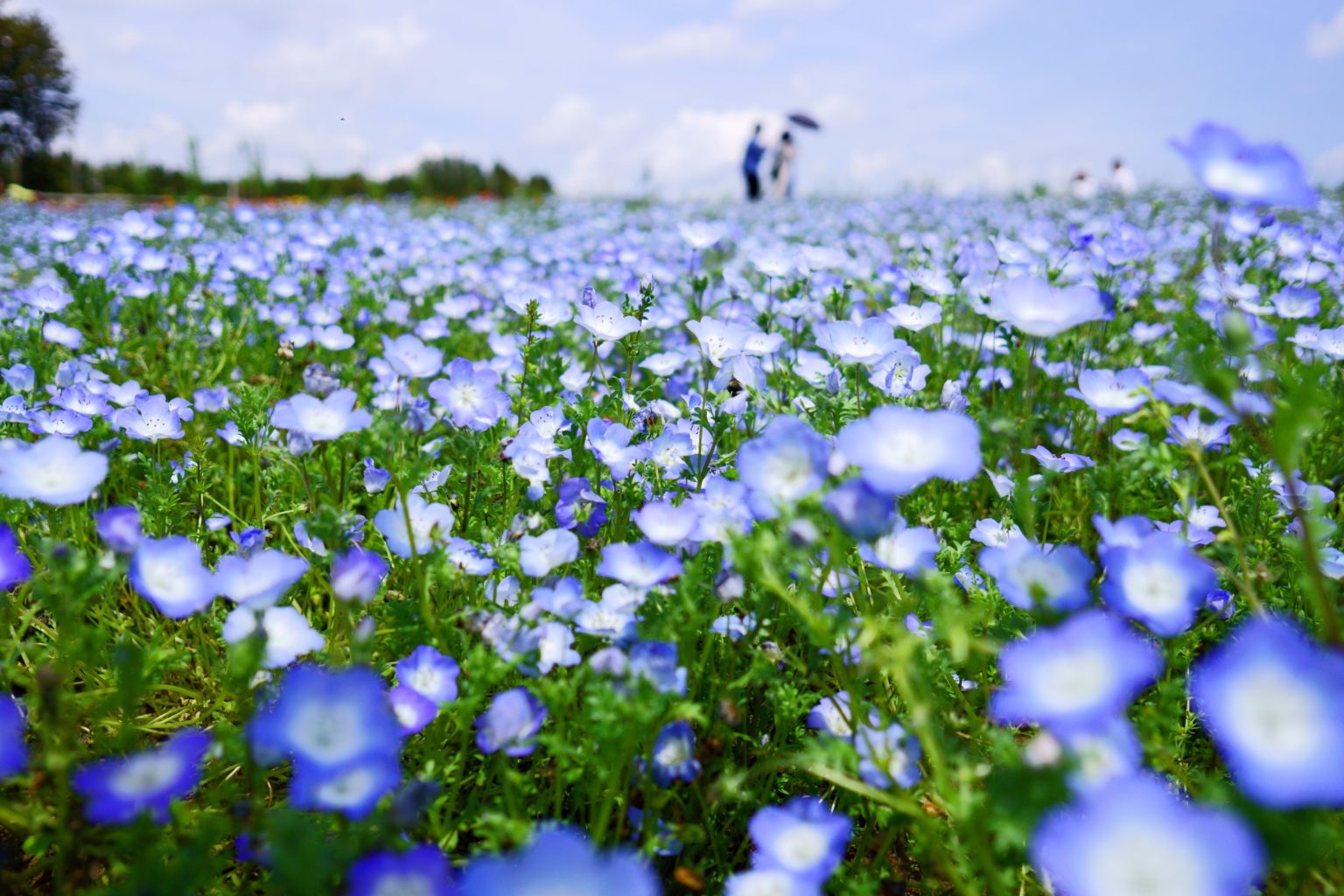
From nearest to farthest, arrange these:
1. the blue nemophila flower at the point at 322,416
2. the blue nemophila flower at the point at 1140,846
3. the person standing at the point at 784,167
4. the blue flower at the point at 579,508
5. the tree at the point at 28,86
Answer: the blue nemophila flower at the point at 1140,846, the blue nemophila flower at the point at 322,416, the blue flower at the point at 579,508, the person standing at the point at 784,167, the tree at the point at 28,86

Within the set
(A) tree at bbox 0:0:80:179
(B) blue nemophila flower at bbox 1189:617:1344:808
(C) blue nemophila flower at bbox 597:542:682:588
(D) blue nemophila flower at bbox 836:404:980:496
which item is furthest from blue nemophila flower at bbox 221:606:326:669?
(A) tree at bbox 0:0:80:179

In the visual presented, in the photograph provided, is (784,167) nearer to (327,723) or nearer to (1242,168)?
(1242,168)

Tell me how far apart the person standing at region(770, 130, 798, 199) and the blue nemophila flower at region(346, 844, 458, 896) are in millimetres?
17652

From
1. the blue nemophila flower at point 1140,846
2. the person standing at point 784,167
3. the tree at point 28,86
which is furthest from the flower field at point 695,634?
the tree at point 28,86

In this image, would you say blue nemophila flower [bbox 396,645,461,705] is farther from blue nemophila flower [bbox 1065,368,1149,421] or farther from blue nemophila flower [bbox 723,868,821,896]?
blue nemophila flower [bbox 1065,368,1149,421]

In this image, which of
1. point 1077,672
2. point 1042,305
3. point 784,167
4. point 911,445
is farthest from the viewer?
point 784,167

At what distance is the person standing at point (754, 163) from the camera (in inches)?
739

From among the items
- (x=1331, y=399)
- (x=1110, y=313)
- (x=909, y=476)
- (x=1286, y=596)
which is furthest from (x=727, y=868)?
(x=1331, y=399)

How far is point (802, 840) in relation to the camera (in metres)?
1.26

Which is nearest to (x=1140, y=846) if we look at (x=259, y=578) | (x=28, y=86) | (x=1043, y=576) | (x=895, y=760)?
(x=1043, y=576)

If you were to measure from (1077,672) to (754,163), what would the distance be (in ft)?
62.6

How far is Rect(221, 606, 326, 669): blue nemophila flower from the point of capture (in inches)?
53.9

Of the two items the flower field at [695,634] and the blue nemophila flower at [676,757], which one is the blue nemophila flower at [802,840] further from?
the blue nemophila flower at [676,757]

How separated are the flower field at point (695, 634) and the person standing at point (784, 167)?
15.7 meters
